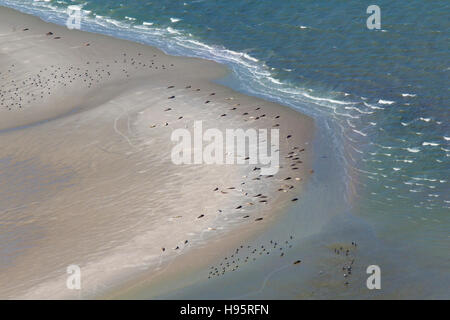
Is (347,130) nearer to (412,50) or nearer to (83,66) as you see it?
(412,50)

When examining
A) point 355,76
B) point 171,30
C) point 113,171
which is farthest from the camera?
point 171,30

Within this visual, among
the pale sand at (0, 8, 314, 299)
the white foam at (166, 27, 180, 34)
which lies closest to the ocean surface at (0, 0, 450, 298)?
the white foam at (166, 27, 180, 34)

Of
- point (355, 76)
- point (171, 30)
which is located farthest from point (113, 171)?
point (171, 30)

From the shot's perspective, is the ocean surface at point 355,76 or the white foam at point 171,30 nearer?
the ocean surface at point 355,76

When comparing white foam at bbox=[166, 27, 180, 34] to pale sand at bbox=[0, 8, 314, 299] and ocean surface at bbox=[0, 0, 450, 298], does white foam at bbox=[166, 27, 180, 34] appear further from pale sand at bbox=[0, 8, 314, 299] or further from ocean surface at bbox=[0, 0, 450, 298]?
pale sand at bbox=[0, 8, 314, 299]

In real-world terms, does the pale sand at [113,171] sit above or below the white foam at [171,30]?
below

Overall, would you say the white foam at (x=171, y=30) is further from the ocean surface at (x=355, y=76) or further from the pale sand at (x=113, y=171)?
the pale sand at (x=113, y=171)

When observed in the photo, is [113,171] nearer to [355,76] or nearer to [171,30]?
[355,76]

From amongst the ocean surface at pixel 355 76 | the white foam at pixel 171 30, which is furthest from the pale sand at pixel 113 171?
the white foam at pixel 171 30
